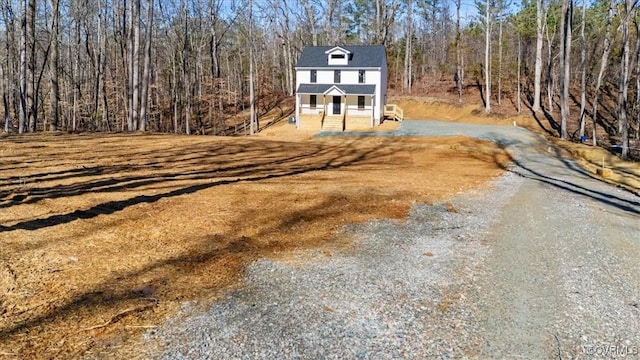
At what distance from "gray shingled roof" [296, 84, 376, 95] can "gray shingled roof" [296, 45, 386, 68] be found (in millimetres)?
1462

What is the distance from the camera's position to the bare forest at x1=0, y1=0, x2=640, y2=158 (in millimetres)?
29328

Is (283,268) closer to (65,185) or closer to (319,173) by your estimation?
(65,185)

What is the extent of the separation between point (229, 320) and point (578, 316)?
3143mm

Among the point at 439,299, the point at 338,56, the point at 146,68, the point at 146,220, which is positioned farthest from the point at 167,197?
the point at 338,56

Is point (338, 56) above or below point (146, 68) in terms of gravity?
above

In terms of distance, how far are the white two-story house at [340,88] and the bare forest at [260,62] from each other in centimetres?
397

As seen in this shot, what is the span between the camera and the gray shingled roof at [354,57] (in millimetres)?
31006

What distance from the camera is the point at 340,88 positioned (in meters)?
30.5

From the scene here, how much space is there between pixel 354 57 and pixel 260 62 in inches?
790

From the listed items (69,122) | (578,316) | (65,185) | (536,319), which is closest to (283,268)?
(536,319)

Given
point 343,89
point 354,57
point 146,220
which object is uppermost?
point 354,57

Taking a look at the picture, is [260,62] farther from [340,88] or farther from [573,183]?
[573,183]

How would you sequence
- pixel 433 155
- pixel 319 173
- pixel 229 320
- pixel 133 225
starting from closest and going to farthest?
pixel 229 320 → pixel 133 225 → pixel 319 173 → pixel 433 155

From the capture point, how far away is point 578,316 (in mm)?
4105
